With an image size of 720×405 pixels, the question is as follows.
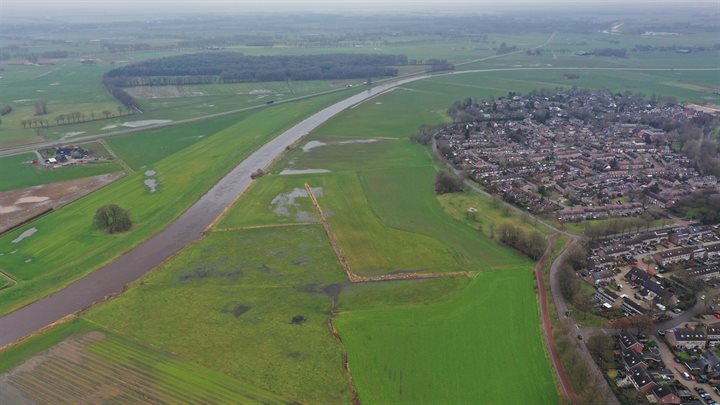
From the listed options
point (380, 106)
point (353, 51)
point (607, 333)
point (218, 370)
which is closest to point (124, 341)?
point (218, 370)

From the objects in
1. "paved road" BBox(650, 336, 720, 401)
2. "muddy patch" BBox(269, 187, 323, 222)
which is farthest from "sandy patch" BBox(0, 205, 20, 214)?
"paved road" BBox(650, 336, 720, 401)

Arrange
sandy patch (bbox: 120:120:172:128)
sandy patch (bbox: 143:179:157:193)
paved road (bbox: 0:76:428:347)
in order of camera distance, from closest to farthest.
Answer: paved road (bbox: 0:76:428:347)
sandy patch (bbox: 143:179:157:193)
sandy patch (bbox: 120:120:172:128)

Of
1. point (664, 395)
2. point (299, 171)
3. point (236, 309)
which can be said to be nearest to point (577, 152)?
point (299, 171)

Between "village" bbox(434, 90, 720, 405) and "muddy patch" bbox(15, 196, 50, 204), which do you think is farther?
"muddy patch" bbox(15, 196, 50, 204)

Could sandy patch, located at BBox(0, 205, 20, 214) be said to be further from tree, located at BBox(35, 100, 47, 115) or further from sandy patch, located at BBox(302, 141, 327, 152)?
tree, located at BBox(35, 100, 47, 115)

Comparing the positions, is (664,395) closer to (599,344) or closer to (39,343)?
(599,344)

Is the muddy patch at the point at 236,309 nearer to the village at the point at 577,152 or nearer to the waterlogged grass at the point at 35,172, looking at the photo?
the village at the point at 577,152

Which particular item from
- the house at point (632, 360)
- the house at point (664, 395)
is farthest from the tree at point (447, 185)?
the house at point (664, 395)
